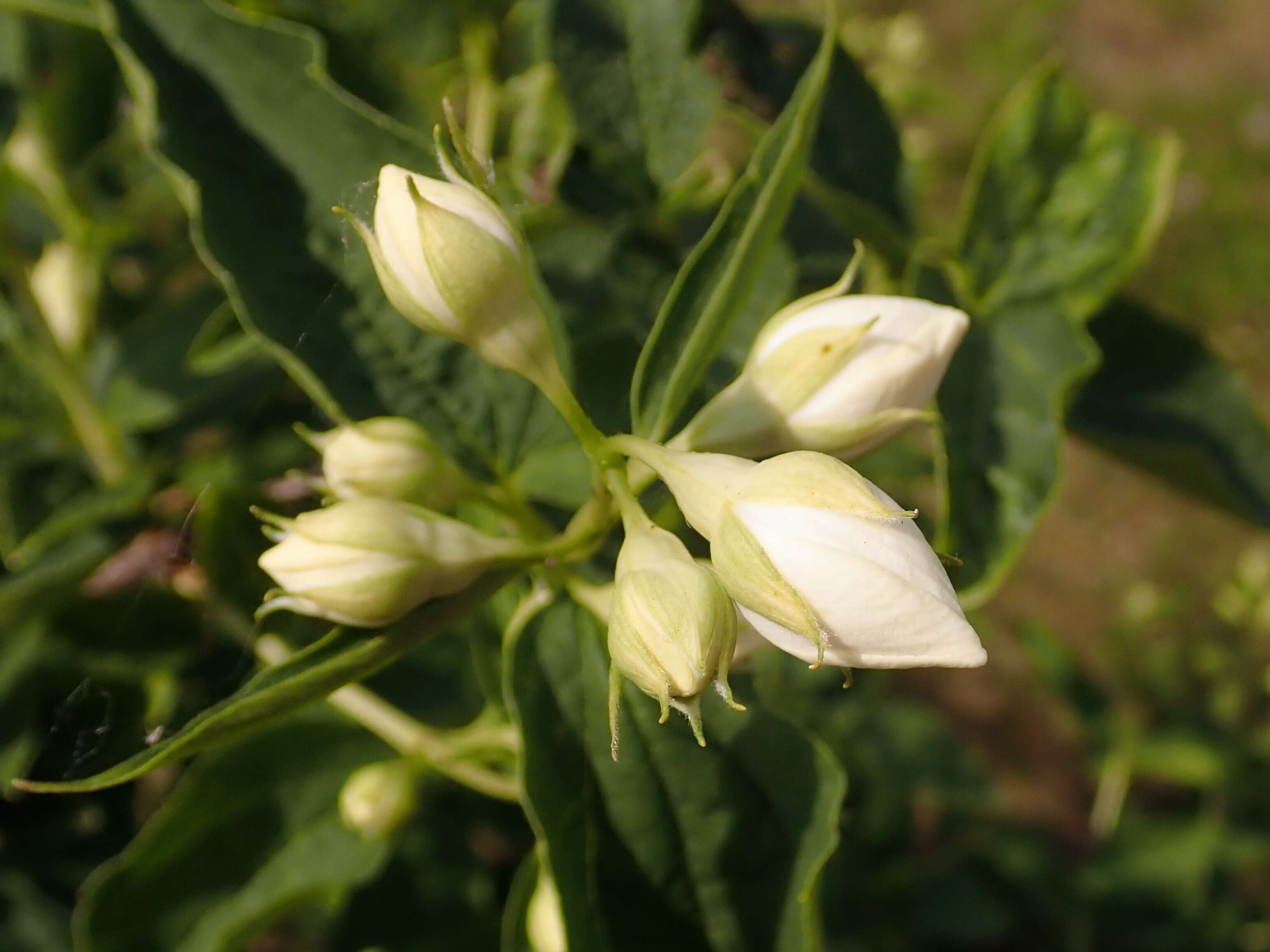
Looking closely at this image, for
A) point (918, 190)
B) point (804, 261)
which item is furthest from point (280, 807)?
point (918, 190)

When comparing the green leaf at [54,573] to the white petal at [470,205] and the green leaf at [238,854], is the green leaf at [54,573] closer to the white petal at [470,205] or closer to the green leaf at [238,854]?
the green leaf at [238,854]

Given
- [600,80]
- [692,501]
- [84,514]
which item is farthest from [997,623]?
[692,501]

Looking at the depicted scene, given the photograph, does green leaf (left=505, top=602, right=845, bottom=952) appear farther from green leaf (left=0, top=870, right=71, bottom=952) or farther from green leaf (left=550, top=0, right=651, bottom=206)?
green leaf (left=0, top=870, right=71, bottom=952)

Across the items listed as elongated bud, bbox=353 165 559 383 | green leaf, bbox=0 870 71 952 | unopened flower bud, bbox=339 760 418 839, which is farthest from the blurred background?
elongated bud, bbox=353 165 559 383

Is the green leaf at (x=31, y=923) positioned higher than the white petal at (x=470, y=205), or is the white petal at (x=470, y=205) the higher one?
the white petal at (x=470, y=205)

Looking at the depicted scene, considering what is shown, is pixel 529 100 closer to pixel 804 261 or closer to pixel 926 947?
pixel 804 261

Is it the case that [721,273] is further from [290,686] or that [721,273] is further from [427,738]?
[427,738]

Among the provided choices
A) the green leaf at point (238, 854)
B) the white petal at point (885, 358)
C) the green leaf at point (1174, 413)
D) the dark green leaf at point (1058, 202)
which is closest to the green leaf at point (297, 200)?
the white petal at point (885, 358)
